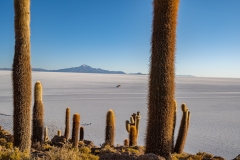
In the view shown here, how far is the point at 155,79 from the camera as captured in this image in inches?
259

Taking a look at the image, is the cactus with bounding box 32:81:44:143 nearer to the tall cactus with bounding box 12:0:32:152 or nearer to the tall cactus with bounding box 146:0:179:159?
the tall cactus with bounding box 12:0:32:152

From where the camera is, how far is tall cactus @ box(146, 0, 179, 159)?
258 inches

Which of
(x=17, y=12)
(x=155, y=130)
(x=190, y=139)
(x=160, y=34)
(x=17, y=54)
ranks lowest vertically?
(x=190, y=139)

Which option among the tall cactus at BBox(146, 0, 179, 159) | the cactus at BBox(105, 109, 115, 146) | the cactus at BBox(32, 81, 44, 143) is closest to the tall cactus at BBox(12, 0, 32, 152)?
the cactus at BBox(32, 81, 44, 143)

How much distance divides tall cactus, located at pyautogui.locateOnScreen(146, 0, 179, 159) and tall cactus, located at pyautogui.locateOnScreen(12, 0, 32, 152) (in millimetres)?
3710

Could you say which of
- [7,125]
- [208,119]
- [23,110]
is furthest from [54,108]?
[23,110]

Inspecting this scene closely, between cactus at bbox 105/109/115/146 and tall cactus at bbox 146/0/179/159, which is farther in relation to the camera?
cactus at bbox 105/109/115/146

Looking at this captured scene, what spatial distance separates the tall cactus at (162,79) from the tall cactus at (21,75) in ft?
12.2

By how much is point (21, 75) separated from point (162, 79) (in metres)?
4.10

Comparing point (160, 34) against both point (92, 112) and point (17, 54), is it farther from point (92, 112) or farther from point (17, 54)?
point (92, 112)

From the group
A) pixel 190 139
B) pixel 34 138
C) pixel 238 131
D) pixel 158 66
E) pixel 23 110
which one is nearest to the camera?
pixel 158 66

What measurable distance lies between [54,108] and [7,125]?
6963mm

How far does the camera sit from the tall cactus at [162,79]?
21.5ft

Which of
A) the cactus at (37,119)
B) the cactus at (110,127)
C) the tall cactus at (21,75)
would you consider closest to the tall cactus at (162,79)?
the tall cactus at (21,75)
